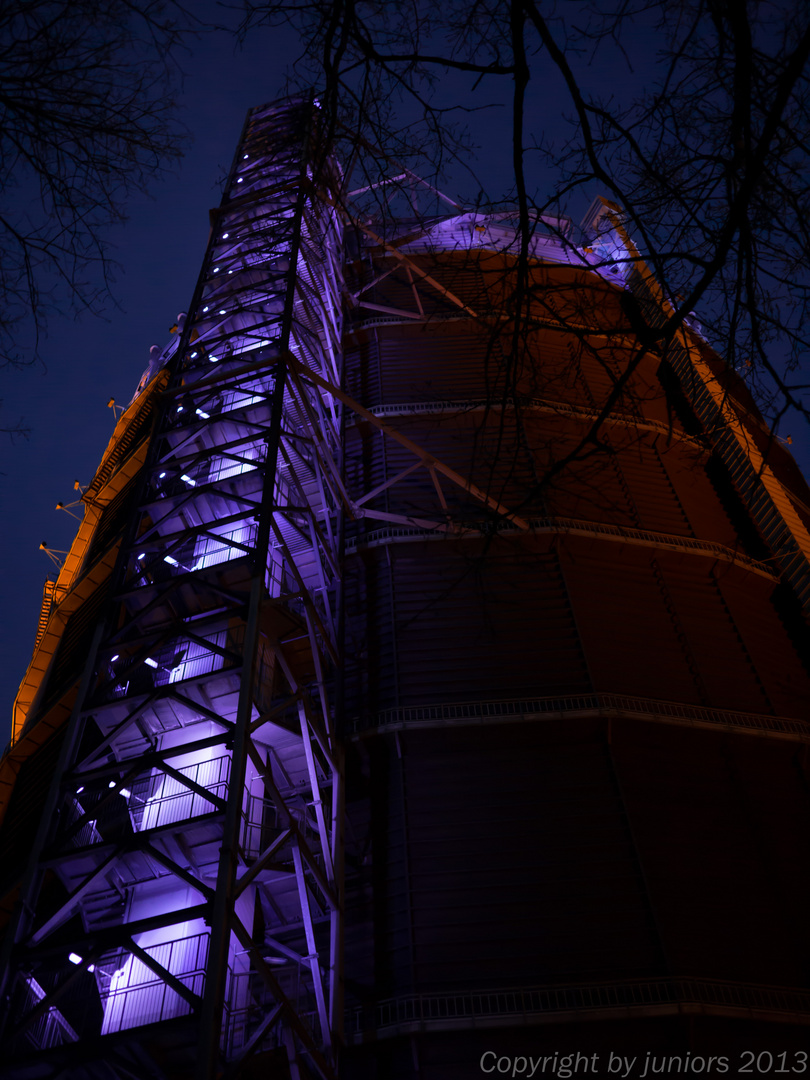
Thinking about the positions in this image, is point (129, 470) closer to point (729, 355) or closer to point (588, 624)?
point (588, 624)

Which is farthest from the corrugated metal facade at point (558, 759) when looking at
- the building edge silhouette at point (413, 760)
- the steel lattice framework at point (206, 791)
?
the steel lattice framework at point (206, 791)

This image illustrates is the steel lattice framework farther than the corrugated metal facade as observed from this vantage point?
No

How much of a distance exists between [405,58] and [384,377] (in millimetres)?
19607

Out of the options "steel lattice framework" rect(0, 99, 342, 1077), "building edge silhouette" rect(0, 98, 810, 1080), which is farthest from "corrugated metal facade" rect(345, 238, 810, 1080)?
"steel lattice framework" rect(0, 99, 342, 1077)

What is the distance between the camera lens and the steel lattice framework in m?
11.0

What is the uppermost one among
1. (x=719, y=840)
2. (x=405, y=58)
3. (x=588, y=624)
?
(x=588, y=624)

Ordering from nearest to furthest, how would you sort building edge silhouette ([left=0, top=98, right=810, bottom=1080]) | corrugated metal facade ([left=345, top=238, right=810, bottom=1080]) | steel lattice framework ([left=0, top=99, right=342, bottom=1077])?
steel lattice framework ([left=0, top=99, right=342, bottom=1077])
building edge silhouette ([left=0, top=98, right=810, bottom=1080])
corrugated metal facade ([left=345, top=238, right=810, bottom=1080])

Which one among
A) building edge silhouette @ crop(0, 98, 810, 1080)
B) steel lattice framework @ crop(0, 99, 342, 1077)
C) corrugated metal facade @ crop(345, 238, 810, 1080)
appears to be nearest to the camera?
steel lattice framework @ crop(0, 99, 342, 1077)

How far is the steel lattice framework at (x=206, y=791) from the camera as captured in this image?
11.0 m

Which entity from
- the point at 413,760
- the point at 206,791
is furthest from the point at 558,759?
the point at 206,791

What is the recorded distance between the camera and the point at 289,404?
944 inches

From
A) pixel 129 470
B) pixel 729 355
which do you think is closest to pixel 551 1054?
pixel 729 355

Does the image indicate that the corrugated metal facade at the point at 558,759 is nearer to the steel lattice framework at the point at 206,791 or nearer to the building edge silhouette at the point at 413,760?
the building edge silhouette at the point at 413,760

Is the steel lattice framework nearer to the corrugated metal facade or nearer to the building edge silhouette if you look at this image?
the building edge silhouette
